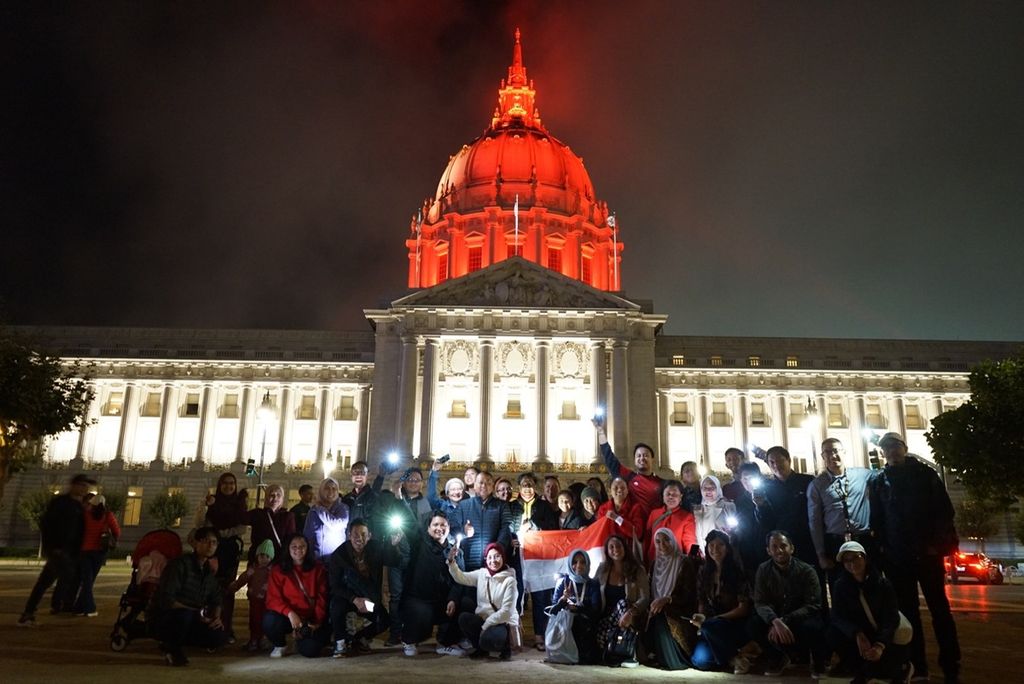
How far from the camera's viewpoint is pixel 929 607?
10.0 metres

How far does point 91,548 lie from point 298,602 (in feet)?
22.8

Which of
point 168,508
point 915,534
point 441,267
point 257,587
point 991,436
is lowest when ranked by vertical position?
point 257,587

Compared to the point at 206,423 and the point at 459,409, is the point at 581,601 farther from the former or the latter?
the point at 206,423

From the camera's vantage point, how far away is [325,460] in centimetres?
5841

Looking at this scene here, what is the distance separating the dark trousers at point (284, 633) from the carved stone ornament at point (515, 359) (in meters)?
43.7

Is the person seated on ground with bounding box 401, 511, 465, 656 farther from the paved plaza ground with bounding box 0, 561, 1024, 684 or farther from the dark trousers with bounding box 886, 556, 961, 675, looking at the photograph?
the dark trousers with bounding box 886, 556, 961, 675

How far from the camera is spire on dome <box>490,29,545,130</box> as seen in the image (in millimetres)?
87125

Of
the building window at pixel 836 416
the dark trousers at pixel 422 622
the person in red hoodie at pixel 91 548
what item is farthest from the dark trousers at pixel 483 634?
the building window at pixel 836 416

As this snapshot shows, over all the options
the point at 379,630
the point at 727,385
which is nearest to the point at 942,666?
the point at 379,630

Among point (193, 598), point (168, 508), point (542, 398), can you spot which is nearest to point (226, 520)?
point (193, 598)

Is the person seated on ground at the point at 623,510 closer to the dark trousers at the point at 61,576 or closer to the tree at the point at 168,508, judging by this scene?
the dark trousers at the point at 61,576

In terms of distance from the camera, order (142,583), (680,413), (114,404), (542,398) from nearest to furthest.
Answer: (142,583), (542,398), (680,413), (114,404)

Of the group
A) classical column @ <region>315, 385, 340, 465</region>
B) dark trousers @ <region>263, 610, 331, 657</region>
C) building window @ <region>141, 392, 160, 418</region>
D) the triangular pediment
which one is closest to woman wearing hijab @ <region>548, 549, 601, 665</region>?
dark trousers @ <region>263, 610, 331, 657</region>

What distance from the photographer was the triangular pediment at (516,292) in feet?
177
